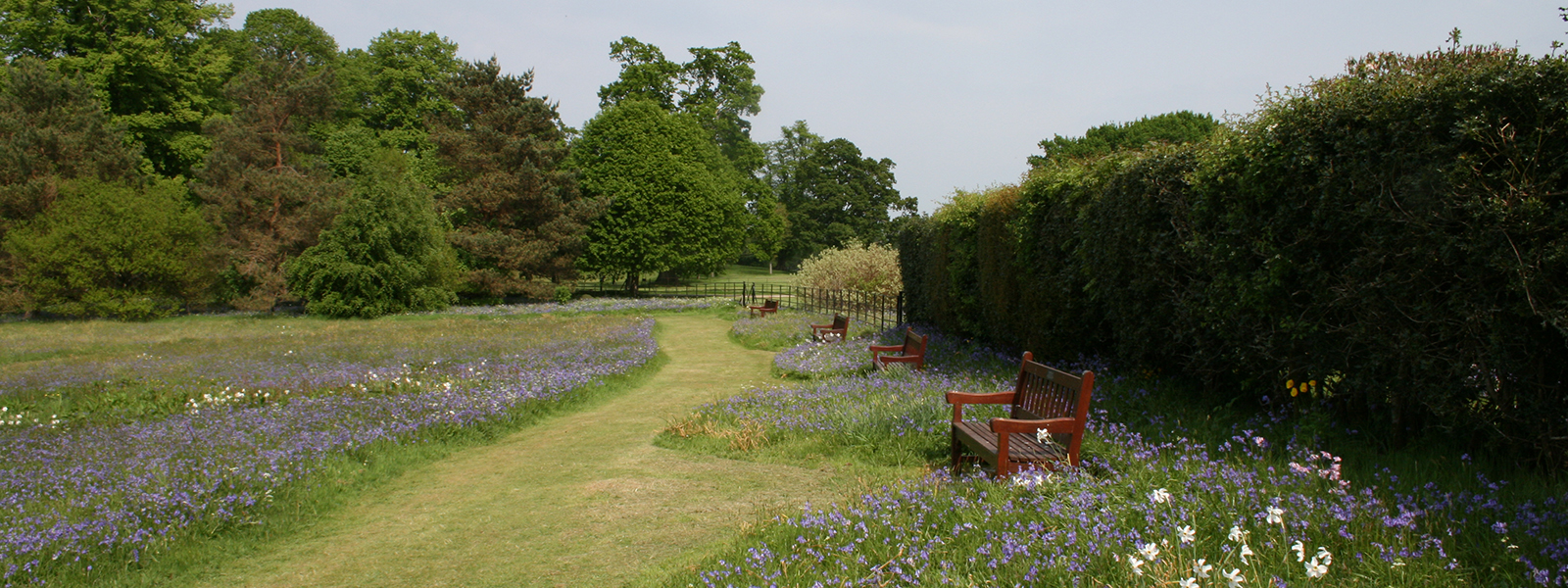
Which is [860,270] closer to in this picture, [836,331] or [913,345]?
[836,331]

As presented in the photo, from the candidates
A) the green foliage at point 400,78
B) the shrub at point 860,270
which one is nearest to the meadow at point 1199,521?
the shrub at point 860,270

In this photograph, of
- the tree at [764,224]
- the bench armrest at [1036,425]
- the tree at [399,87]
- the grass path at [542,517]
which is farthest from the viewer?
the tree at [764,224]

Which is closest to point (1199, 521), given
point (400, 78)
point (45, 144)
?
point (45, 144)

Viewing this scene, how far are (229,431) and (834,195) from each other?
2570 inches

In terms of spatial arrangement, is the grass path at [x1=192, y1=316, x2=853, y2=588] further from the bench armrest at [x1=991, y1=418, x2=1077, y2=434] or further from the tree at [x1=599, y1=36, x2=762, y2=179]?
the tree at [x1=599, y1=36, x2=762, y2=179]

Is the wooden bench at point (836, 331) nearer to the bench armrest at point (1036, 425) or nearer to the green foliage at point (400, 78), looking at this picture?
the bench armrest at point (1036, 425)

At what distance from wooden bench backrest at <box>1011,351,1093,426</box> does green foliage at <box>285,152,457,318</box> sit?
28.1m

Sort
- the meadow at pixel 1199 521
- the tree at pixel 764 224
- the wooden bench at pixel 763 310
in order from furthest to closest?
the tree at pixel 764 224, the wooden bench at pixel 763 310, the meadow at pixel 1199 521

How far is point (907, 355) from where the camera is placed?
10961mm

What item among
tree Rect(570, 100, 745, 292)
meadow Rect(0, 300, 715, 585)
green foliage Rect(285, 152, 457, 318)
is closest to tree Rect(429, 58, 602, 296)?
tree Rect(570, 100, 745, 292)

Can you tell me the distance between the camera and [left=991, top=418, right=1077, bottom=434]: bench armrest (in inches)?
193

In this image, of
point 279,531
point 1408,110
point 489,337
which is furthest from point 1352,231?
point 489,337

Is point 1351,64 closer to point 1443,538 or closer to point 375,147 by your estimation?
point 1443,538

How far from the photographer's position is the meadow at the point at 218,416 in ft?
16.5
